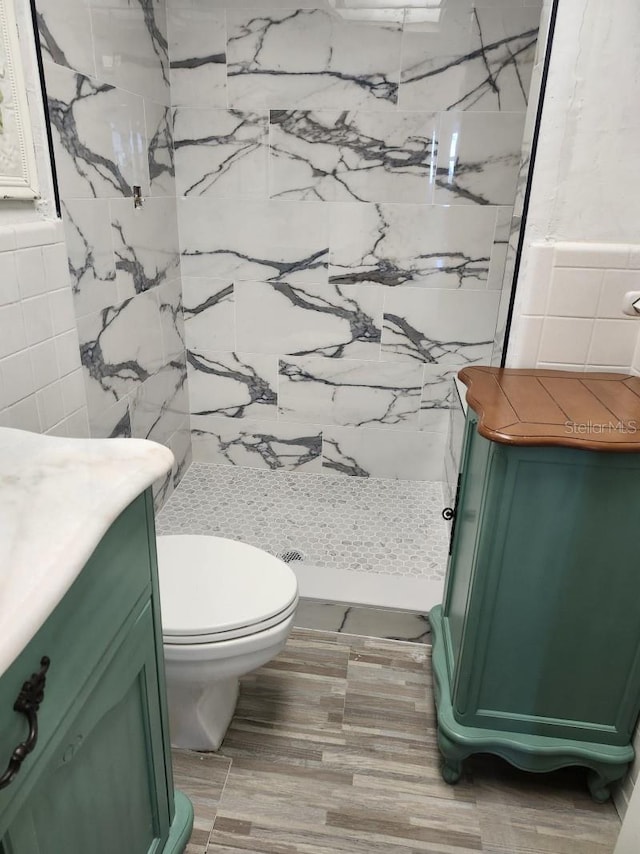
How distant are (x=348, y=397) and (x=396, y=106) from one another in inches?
44.9

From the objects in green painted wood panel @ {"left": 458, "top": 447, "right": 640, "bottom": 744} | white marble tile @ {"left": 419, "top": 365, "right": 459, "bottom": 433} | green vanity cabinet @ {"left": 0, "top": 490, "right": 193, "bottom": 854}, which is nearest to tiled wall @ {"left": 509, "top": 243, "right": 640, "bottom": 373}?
green painted wood panel @ {"left": 458, "top": 447, "right": 640, "bottom": 744}

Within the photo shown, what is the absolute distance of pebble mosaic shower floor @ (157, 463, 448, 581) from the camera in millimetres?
2133

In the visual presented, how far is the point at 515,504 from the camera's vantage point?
119 cm

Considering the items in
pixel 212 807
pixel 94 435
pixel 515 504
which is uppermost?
pixel 515 504

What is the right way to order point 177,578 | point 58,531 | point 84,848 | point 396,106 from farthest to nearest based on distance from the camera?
point 396,106
point 177,578
point 84,848
point 58,531

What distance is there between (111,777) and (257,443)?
1.93 m

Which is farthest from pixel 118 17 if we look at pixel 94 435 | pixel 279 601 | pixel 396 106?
pixel 279 601

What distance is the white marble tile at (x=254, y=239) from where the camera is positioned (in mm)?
2375

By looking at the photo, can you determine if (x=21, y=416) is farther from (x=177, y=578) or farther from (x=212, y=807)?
(x=212, y=807)

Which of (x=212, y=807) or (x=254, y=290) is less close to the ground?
(x=254, y=290)

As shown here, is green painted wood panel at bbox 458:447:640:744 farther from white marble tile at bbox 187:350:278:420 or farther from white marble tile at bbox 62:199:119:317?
white marble tile at bbox 187:350:278:420

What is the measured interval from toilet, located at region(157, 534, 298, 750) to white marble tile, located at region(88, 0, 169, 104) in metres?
1.42

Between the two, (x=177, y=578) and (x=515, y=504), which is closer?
(x=515, y=504)

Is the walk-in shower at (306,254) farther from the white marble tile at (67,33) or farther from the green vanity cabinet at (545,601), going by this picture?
the green vanity cabinet at (545,601)
